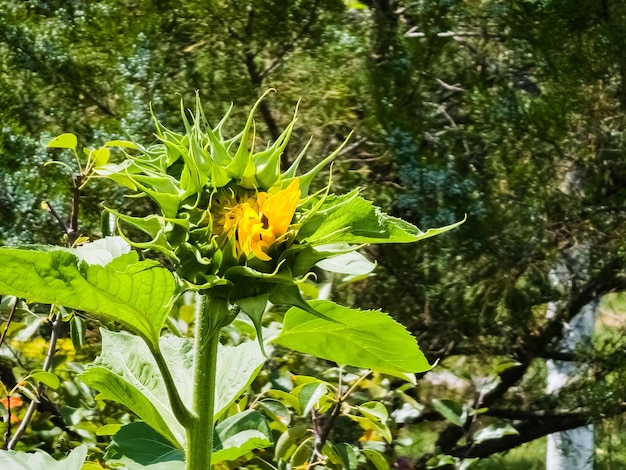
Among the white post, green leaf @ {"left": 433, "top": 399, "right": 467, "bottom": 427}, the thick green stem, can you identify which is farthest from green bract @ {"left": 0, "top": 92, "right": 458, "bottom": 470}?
the white post

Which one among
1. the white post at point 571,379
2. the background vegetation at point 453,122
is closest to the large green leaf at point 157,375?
the background vegetation at point 453,122

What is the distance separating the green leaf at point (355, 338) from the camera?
1.58 ft

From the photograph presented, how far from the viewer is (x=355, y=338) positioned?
0.50 metres

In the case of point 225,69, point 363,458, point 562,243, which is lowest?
point 363,458

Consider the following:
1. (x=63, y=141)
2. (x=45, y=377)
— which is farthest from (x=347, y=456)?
(x=63, y=141)

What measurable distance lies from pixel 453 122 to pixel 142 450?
1083 mm

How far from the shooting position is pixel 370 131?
148 cm

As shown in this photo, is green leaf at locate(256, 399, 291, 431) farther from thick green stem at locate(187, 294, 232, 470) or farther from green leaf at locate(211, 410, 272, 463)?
thick green stem at locate(187, 294, 232, 470)

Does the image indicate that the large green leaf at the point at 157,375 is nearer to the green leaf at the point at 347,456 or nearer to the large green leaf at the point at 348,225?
the large green leaf at the point at 348,225

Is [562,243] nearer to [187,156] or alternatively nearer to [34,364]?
[34,364]

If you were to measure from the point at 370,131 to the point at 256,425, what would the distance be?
99 centimetres

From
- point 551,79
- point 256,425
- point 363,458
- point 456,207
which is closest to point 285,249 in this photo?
point 256,425

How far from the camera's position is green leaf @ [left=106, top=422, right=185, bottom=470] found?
1.72ft

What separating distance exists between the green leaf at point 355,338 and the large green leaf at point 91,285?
91 mm
